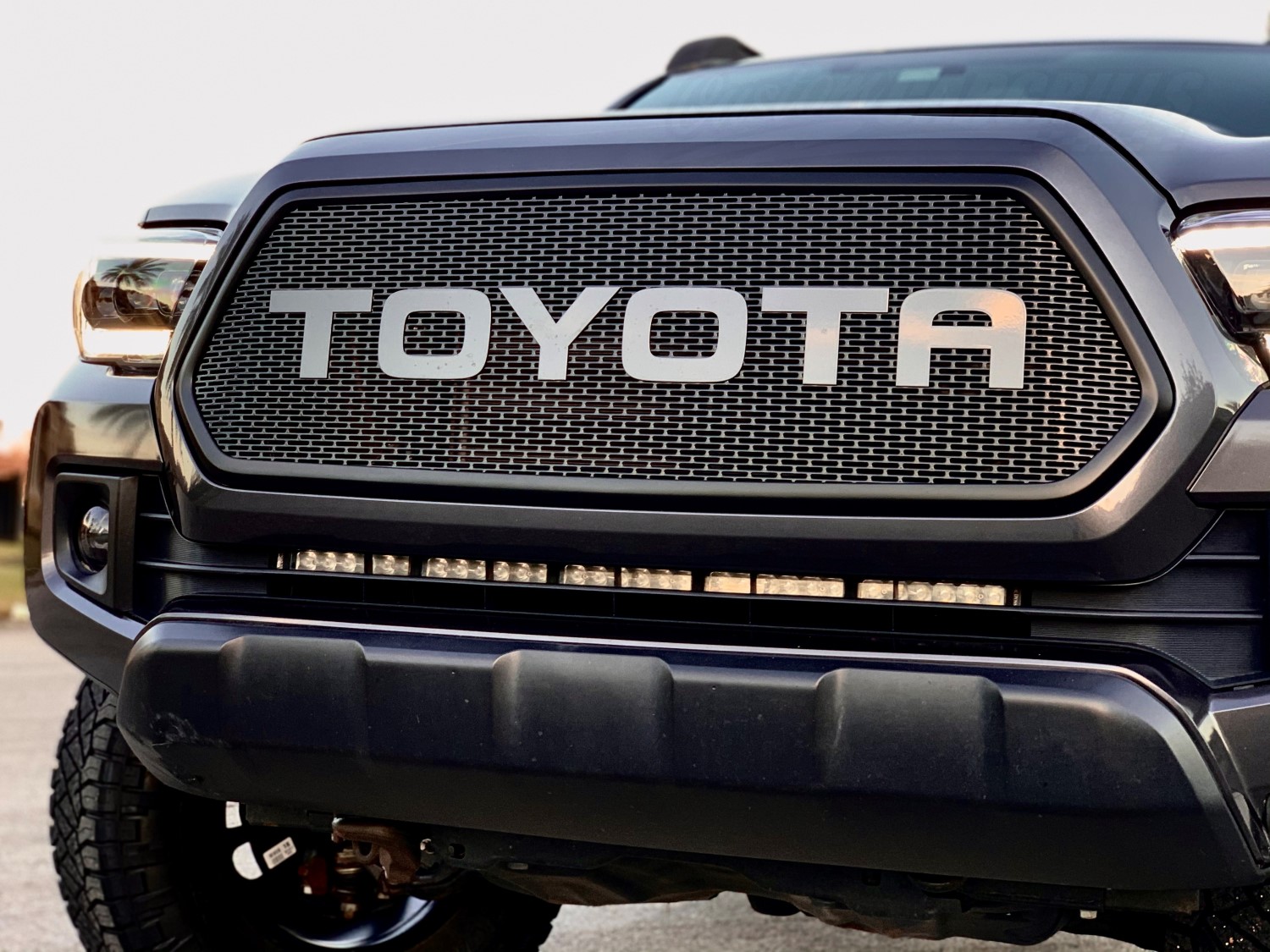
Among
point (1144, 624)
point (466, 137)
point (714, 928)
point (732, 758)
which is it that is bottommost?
point (714, 928)

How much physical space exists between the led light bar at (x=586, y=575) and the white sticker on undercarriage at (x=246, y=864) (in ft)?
3.74

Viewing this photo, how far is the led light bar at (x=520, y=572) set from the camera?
6.64ft

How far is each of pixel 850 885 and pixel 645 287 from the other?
0.84 meters

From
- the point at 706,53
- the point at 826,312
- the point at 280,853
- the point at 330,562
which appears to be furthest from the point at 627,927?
the point at 706,53

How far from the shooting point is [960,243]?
187cm

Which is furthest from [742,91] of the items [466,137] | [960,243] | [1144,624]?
[1144,624]

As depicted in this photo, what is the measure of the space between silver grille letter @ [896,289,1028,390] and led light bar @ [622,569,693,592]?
378mm

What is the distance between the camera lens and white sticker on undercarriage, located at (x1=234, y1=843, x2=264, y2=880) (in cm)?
280

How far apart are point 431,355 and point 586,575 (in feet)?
1.24

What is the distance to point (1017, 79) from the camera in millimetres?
3533

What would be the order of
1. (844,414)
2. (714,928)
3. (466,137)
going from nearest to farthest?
(844,414), (466,137), (714,928)

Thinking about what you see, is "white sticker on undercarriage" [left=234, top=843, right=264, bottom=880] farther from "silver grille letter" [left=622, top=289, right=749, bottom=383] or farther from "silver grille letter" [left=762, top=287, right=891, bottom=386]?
"silver grille letter" [left=762, top=287, right=891, bottom=386]

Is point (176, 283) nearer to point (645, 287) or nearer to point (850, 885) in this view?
point (645, 287)

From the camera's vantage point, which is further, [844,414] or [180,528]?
[180,528]
